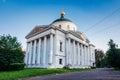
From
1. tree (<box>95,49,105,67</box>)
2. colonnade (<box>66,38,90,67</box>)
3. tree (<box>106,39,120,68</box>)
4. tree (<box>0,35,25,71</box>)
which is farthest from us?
tree (<box>95,49,105,67</box>)

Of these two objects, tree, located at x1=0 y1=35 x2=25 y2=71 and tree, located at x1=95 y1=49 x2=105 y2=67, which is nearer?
tree, located at x1=0 y1=35 x2=25 y2=71

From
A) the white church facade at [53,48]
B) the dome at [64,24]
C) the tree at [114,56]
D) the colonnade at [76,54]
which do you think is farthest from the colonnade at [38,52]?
the tree at [114,56]

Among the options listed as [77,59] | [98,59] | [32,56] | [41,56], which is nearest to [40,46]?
[41,56]

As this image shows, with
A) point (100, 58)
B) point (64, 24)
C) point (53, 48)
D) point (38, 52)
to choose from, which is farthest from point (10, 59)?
point (100, 58)

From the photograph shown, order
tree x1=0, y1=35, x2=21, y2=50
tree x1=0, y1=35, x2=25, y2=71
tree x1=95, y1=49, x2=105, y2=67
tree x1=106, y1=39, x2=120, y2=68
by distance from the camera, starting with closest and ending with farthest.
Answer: tree x1=0, y1=35, x2=25, y2=71
tree x1=106, y1=39, x2=120, y2=68
tree x1=0, y1=35, x2=21, y2=50
tree x1=95, y1=49, x2=105, y2=67

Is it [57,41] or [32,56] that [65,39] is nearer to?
[57,41]

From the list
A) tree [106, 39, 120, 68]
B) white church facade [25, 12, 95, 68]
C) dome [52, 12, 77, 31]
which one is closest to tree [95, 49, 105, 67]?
white church facade [25, 12, 95, 68]

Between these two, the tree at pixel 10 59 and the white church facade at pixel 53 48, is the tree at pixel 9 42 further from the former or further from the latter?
the tree at pixel 10 59

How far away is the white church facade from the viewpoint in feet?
105

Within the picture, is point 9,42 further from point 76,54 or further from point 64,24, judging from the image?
point 76,54

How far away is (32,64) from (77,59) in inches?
531

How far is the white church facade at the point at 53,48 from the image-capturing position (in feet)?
105

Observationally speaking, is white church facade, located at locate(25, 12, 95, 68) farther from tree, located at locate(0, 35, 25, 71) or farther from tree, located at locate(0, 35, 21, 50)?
tree, located at locate(0, 35, 21, 50)

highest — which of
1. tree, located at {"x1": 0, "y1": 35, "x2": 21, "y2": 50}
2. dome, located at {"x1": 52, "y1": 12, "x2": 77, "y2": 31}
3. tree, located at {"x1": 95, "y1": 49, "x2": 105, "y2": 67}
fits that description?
dome, located at {"x1": 52, "y1": 12, "x2": 77, "y2": 31}
